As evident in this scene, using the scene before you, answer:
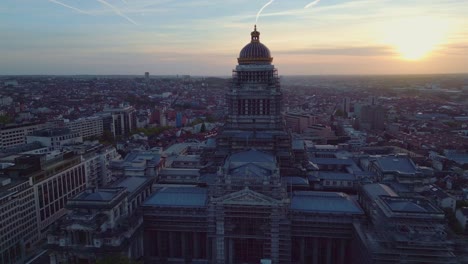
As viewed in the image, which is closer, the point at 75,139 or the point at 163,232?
the point at 163,232

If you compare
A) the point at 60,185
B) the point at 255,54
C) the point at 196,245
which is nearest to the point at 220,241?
the point at 196,245

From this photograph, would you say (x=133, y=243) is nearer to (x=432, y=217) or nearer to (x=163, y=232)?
A: (x=163, y=232)

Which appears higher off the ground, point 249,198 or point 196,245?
point 249,198

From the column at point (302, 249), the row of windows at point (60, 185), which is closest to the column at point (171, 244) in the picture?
the column at point (302, 249)

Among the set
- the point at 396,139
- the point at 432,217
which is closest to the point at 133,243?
the point at 432,217

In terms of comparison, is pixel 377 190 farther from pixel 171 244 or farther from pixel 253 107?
pixel 171 244

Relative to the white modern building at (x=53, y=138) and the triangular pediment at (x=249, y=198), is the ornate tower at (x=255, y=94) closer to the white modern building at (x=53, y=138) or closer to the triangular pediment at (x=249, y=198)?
the triangular pediment at (x=249, y=198)

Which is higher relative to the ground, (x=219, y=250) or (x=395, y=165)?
(x=395, y=165)
